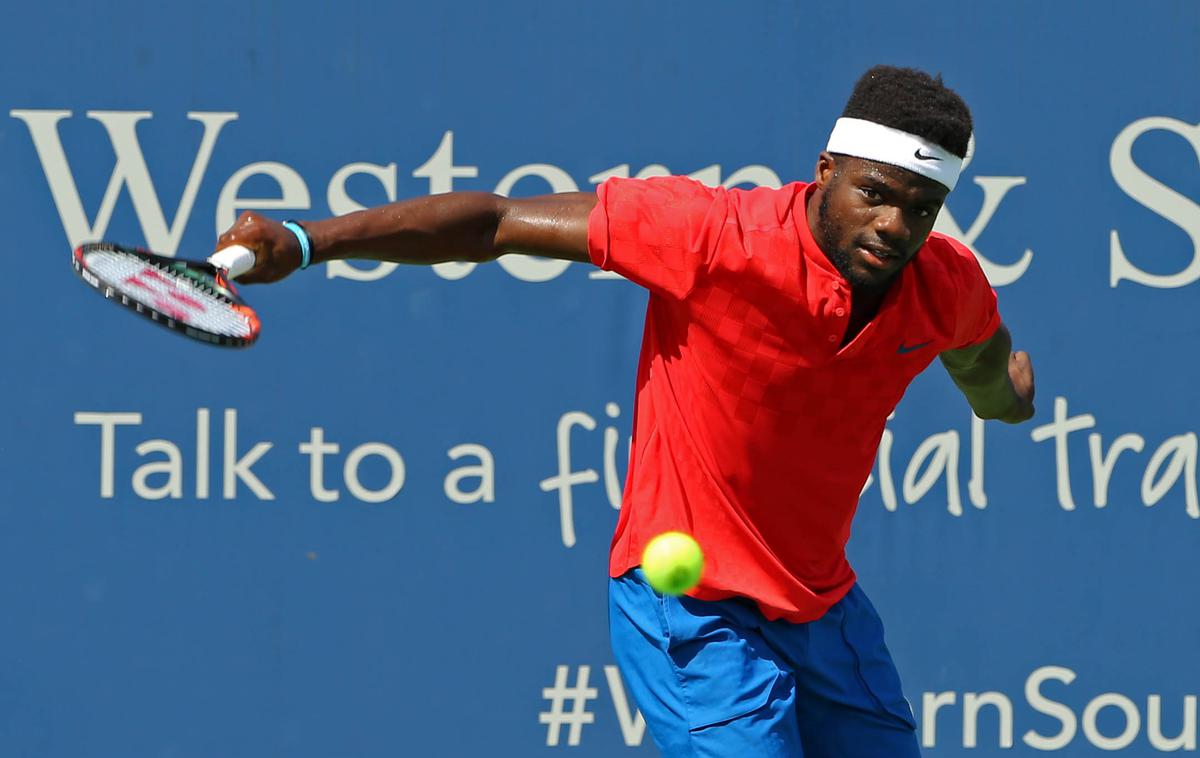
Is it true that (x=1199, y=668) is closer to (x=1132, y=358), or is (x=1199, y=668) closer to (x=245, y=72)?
(x=1132, y=358)

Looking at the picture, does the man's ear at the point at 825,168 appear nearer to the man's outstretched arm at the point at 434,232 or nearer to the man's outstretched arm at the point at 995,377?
the man's outstretched arm at the point at 434,232

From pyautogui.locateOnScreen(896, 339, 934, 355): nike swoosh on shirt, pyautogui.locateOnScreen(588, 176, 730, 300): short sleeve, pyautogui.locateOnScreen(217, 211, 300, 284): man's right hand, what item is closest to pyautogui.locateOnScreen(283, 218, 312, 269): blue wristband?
pyautogui.locateOnScreen(217, 211, 300, 284): man's right hand

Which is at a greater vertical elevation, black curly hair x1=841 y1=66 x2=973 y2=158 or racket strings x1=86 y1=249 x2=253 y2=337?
black curly hair x1=841 y1=66 x2=973 y2=158

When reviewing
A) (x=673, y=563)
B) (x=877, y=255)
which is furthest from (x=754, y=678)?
(x=877, y=255)

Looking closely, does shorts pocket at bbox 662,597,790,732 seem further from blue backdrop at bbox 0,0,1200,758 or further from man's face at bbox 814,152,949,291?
blue backdrop at bbox 0,0,1200,758

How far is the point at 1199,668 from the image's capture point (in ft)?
15.6

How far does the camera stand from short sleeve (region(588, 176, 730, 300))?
309cm

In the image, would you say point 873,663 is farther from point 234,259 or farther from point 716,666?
point 234,259

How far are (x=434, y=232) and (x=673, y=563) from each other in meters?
0.76

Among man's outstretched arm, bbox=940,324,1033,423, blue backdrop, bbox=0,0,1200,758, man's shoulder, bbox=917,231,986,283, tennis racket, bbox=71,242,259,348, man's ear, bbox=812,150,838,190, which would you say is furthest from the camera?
blue backdrop, bbox=0,0,1200,758

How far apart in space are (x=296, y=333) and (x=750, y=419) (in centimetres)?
178

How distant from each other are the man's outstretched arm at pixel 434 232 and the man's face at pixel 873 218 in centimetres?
47

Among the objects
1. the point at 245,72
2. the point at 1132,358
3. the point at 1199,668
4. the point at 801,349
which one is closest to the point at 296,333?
the point at 245,72

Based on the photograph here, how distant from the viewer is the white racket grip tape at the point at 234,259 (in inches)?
107
